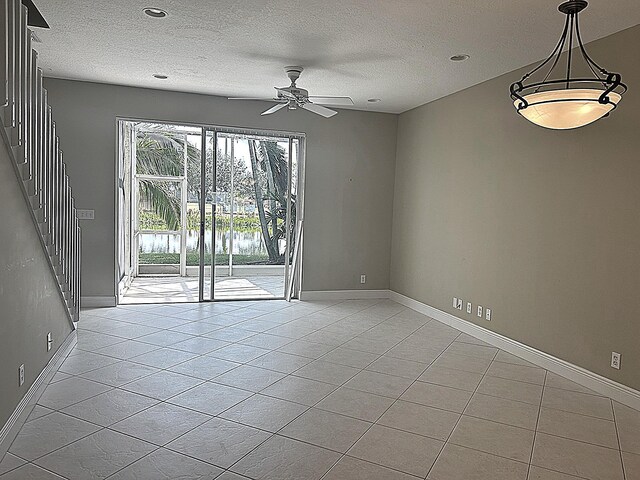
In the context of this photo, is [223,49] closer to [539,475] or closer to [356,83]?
[356,83]

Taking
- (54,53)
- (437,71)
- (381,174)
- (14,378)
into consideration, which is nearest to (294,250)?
(381,174)

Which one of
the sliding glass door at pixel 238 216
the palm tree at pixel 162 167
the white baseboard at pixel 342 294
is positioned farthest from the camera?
the palm tree at pixel 162 167

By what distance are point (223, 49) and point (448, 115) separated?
288 centimetres

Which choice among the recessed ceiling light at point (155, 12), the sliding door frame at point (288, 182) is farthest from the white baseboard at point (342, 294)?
the recessed ceiling light at point (155, 12)

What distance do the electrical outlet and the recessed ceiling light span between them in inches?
166

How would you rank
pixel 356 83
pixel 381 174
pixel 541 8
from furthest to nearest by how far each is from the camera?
pixel 381 174
pixel 356 83
pixel 541 8

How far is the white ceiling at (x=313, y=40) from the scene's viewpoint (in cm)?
354

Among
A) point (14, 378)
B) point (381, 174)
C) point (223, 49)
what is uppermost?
point (223, 49)

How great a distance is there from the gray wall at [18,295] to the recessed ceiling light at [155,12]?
1.55 metres

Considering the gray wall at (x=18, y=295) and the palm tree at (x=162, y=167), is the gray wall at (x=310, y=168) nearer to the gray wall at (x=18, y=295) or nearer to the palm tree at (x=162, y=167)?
the palm tree at (x=162, y=167)

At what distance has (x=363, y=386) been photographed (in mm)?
3924

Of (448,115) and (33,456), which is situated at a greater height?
(448,115)

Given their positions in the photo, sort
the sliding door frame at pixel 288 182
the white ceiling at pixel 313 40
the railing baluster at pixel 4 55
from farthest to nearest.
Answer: the sliding door frame at pixel 288 182
the white ceiling at pixel 313 40
the railing baluster at pixel 4 55

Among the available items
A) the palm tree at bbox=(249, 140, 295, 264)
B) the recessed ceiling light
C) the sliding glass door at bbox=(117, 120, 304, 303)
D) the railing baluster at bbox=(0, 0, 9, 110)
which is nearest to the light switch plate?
the sliding glass door at bbox=(117, 120, 304, 303)
